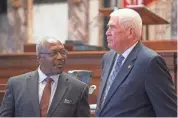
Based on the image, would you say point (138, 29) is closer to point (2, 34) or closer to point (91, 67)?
point (91, 67)

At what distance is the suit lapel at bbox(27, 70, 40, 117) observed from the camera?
314 centimetres

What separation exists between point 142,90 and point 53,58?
82 centimetres

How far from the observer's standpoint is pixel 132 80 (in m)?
2.74

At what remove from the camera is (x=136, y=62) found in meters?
2.79

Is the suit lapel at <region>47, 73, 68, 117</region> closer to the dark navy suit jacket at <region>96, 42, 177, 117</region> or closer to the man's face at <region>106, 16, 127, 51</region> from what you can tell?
the dark navy suit jacket at <region>96, 42, 177, 117</region>

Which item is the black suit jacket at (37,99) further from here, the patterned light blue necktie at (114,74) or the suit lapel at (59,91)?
the patterned light blue necktie at (114,74)

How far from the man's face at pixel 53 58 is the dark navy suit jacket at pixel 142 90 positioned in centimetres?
57

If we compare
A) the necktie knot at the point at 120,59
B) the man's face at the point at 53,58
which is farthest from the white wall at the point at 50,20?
the necktie knot at the point at 120,59

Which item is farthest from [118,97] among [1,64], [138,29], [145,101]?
[1,64]

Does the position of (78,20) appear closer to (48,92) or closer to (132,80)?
(48,92)

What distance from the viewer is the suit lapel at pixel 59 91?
10.3 ft

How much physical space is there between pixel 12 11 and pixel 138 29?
727 centimetres

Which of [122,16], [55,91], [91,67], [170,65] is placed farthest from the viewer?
[91,67]

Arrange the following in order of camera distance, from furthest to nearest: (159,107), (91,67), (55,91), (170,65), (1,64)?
(1,64) < (91,67) < (170,65) < (55,91) < (159,107)
